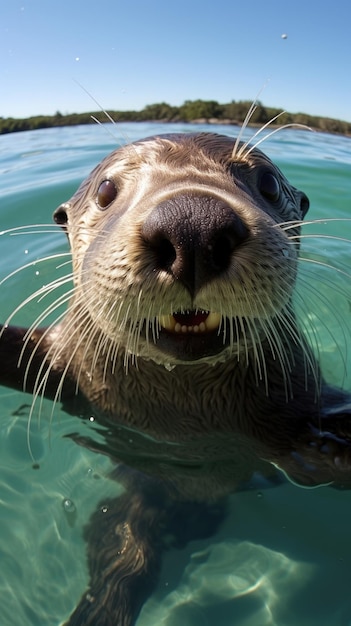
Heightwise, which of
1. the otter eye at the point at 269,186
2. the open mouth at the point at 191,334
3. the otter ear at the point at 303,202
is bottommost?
the open mouth at the point at 191,334

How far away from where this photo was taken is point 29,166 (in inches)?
476

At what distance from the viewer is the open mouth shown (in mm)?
2275

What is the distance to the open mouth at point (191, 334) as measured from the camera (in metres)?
2.28

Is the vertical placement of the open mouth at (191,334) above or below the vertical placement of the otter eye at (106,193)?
below

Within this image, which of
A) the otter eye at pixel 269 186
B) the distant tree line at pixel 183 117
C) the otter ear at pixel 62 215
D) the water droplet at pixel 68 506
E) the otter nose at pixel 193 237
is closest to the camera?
the otter nose at pixel 193 237

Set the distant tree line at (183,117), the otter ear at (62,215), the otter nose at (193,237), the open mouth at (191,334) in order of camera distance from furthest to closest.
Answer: the distant tree line at (183,117) → the otter ear at (62,215) → the open mouth at (191,334) → the otter nose at (193,237)

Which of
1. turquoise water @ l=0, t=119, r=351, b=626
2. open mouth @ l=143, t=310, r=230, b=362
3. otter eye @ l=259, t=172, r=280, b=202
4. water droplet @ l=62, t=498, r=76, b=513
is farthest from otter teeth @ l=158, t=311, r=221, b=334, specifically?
water droplet @ l=62, t=498, r=76, b=513

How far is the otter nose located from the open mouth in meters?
0.27

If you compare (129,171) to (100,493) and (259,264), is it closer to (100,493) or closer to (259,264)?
(259,264)

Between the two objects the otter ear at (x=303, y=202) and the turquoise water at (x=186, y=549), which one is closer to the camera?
the turquoise water at (x=186, y=549)

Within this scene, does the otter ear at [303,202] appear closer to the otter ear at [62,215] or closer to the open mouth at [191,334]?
the otter ear at [62,215]

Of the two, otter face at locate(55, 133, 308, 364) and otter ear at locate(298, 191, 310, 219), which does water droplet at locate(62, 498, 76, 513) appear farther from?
otter ear at locate(298, 191, 310, 219)

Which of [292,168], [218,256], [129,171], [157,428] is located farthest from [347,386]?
[292,168]

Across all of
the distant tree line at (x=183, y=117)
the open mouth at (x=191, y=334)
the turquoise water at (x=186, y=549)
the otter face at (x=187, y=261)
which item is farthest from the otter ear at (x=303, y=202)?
the distant tree line at (x=183, y=117)
